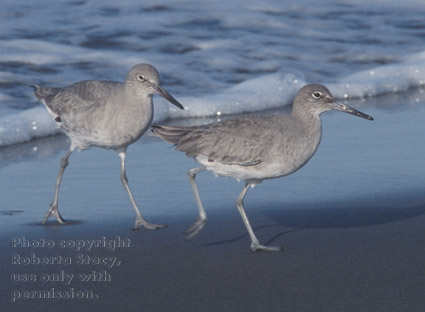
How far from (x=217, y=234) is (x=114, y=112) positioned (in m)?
1.33

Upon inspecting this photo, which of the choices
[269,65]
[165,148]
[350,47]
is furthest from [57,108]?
[350,47]

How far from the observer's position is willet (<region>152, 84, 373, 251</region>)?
5863 mm

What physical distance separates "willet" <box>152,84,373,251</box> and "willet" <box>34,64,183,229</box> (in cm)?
39

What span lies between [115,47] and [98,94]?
5.48m

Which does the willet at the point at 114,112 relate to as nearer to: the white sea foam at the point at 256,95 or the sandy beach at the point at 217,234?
the sandy beach at the point at 217,234

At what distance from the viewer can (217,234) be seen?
20.0 ft

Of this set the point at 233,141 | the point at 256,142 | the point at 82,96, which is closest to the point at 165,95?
the point at 82,96

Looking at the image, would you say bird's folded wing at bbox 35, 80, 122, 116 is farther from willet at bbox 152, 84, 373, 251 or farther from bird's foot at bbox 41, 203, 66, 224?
bird's foot at bbox 41, 203, 66, 224

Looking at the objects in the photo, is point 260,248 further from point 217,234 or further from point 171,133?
point 171,133

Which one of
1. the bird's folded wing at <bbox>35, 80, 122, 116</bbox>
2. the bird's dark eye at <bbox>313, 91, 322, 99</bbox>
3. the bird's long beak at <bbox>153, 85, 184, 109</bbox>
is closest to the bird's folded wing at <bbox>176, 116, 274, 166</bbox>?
the bird's dark eye at <bbox>313, 91, 322, 99</bbox>

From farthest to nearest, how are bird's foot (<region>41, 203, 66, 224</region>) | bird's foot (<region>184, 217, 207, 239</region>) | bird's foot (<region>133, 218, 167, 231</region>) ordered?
bird's foot (<region>41, 203, 66, 224</region>) < bird's foot (<region>133, 218, 167, 231</region>) < bird's foot (<region>184, 217, 207, 239</region>)

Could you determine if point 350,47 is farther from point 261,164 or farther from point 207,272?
point 207,272

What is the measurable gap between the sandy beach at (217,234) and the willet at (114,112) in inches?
14.2

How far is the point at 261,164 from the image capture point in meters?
5.87
